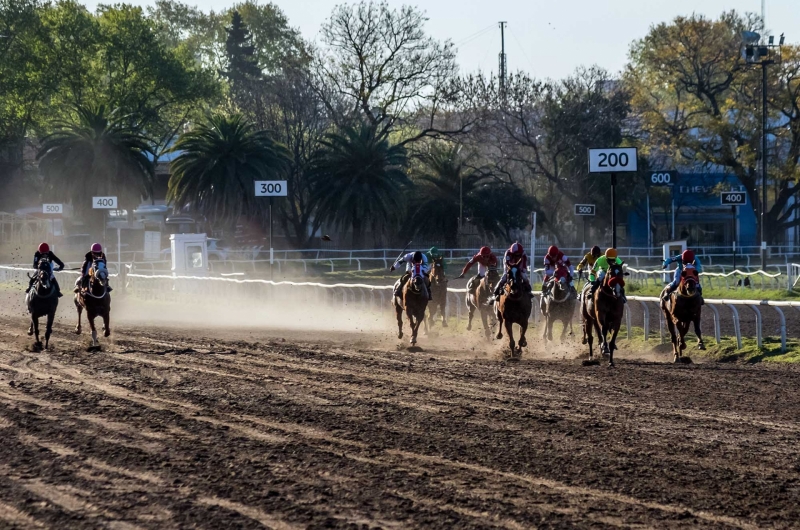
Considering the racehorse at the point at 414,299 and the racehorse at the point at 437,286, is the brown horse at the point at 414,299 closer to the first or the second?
the racehorse at the point at 414,299

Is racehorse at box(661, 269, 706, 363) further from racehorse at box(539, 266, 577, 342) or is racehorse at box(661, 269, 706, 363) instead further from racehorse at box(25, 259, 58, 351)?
racehorse at box(25, 259, 58, 351)

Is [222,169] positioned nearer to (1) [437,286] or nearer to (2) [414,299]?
(1) [437,286]

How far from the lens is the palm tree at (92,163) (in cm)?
5406

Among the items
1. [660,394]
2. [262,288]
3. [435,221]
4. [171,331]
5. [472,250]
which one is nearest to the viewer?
[660,394]

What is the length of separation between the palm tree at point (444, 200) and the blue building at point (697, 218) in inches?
418

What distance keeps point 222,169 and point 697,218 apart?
26.7 metres

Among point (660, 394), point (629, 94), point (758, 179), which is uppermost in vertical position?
point (629, 94)

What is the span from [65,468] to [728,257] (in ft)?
128

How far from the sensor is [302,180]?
5728 centimetres

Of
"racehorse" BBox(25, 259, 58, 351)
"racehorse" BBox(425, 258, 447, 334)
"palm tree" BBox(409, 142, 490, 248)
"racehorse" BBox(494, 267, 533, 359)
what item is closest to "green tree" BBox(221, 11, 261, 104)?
"palm tree" BBox(409, 142, 490, 248)

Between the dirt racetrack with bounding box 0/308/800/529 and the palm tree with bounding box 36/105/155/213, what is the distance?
40.5 meters

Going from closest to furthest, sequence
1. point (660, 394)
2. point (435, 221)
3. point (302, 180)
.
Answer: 1. point (660, 394)
2. point (435, 221)
3. point (302, 180)

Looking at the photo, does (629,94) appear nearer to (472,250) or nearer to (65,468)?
(472,250)

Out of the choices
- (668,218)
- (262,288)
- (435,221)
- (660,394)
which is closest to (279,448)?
(660,394)
